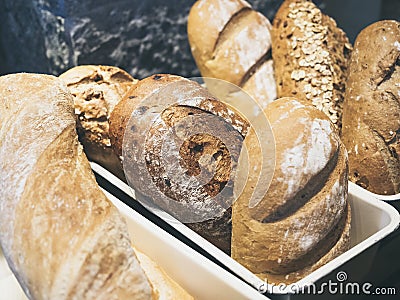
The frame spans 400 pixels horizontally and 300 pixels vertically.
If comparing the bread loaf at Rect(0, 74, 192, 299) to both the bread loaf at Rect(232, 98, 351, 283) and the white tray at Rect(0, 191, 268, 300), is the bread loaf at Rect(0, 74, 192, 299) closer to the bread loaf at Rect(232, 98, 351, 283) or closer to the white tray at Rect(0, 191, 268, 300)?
the white tray at Rect(0, 191, 268, 300)

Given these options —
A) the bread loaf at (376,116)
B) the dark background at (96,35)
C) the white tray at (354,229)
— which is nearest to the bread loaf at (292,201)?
the white tray at (354,229)

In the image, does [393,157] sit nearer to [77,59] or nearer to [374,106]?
[374,106]

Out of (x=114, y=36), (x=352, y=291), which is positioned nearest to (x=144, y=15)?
(x=114, y=36)

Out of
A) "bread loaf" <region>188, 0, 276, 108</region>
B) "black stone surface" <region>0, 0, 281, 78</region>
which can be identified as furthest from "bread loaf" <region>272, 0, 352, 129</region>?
"black stone surface" <region>0, 0, 281, 78</region>

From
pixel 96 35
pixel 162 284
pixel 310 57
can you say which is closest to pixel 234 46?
pixel 310 57

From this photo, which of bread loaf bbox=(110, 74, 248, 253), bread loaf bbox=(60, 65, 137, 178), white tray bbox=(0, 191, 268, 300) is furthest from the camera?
bread loaf bbox=(60, 65, 137, 178)

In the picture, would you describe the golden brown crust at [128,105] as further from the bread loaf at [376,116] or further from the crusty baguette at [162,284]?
the bread loaf at [376,116]

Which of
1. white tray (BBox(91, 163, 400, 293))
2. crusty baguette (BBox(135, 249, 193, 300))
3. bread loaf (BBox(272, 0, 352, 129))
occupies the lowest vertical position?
crusty baguette (BBox(135, 249, 193, 300))
